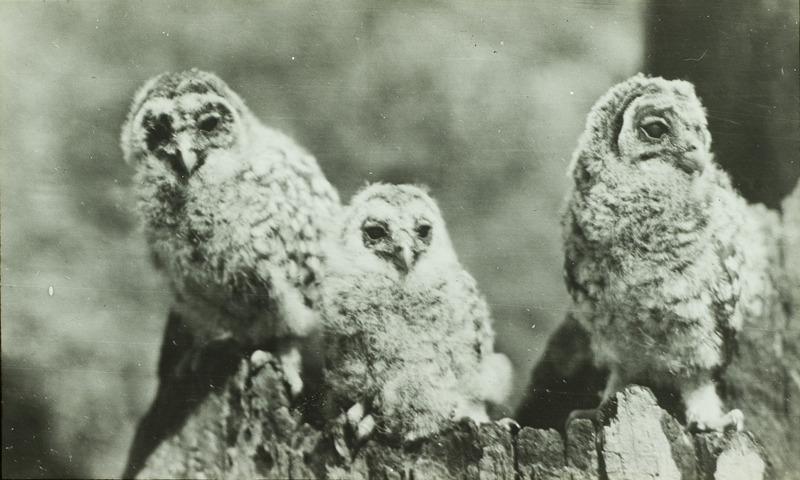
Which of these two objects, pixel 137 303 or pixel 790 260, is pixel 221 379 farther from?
pixel 790 260

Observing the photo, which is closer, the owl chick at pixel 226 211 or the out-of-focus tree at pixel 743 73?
the owl chick at pixel 226 211

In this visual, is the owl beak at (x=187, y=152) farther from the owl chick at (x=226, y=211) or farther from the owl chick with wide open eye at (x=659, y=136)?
the owl chick with wide open eye at (x=659, y=136)

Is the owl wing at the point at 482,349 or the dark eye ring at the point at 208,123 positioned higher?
the dark eye ring at the point at 208,123

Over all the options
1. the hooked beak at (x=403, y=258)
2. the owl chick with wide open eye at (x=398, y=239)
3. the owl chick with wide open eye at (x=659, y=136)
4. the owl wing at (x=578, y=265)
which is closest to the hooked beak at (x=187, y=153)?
the owl chick with wide open eye at (x=398, y=239)

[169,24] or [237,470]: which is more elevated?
[169,24]

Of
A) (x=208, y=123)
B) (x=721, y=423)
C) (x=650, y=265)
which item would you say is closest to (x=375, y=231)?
(x=208, y=123)

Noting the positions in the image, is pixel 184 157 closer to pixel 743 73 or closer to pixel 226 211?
pixel 226 211

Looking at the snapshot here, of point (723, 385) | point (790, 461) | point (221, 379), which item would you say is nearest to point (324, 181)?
point (221, 379)
